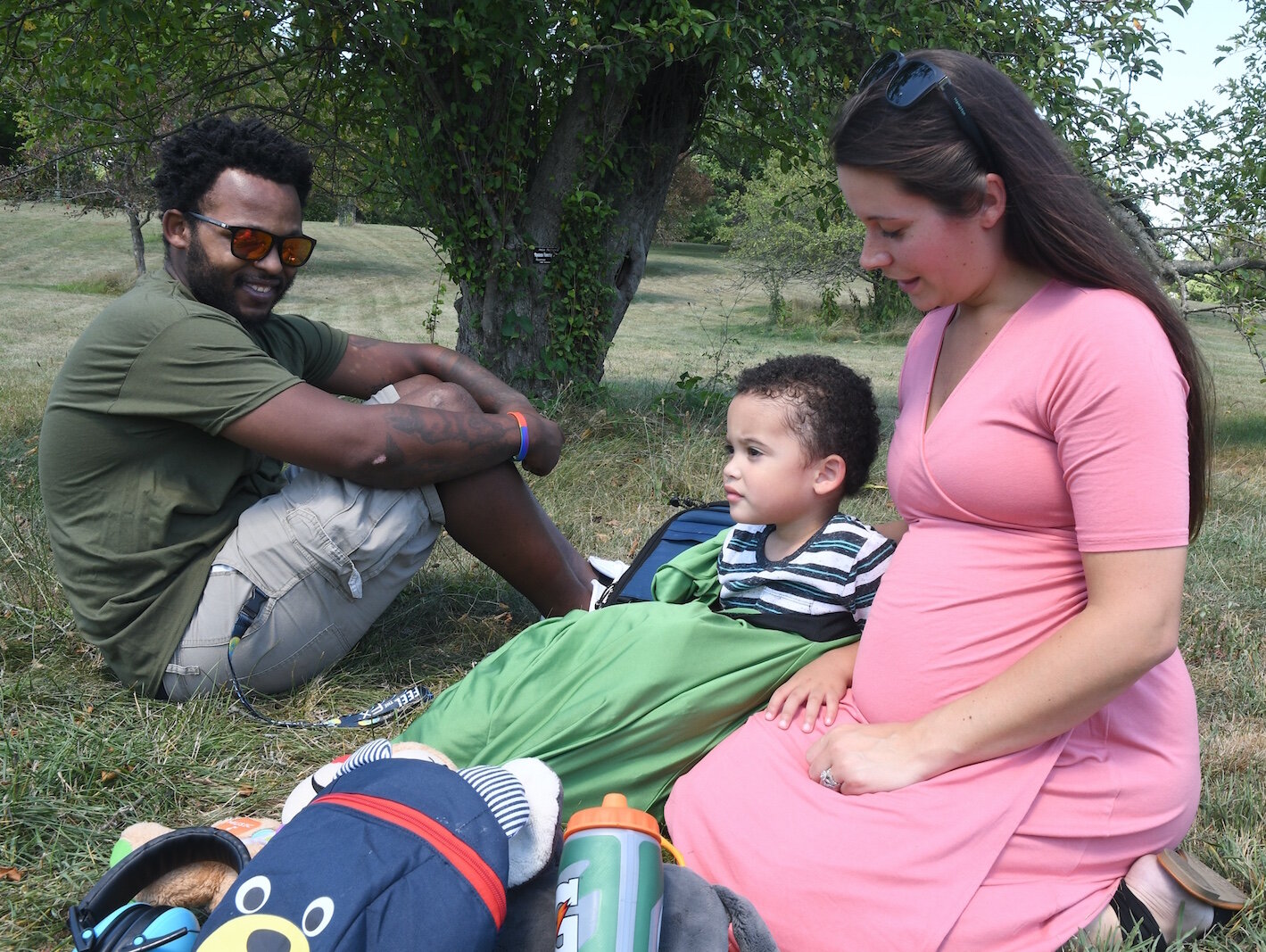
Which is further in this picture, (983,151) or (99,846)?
(99,846)

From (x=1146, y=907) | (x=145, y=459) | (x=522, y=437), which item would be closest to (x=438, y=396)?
(x=522, y=437)

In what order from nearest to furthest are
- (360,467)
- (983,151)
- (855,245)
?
(983,151) → (360,467) → (855,245)

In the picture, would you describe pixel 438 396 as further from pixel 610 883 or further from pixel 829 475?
pixel 610 883

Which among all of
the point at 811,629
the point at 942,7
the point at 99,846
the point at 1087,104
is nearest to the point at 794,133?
the point at 942,7

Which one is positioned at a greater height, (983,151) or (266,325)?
(983,151)

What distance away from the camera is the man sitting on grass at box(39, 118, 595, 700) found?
2885mm

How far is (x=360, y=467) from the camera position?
119 inches

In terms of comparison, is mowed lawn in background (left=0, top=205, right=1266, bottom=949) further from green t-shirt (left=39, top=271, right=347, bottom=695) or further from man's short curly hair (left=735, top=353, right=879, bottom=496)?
man's short curly hair (left=735, top=353, right=879, bottom=496)

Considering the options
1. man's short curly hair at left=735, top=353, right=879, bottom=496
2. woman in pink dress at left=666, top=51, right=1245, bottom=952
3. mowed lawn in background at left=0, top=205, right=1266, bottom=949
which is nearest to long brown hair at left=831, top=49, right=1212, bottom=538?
woman in pink dress at left=666, top=51, right=1245, bottom=952

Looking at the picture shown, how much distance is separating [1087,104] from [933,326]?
15.2 feet

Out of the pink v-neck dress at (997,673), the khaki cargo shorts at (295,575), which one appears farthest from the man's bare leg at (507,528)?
the pink v-neck dress at (997,673)

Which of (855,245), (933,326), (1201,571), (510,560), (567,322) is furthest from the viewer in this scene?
(855,245)

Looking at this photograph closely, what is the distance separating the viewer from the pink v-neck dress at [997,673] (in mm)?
1803

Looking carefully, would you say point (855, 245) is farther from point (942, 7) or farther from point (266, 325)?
point (266, 325)
